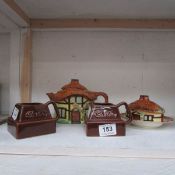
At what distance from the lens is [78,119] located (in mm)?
739

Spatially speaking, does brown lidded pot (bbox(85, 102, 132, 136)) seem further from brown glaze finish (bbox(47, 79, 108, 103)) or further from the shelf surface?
brown glaze finish (bbox(47, 79, 108, 103))

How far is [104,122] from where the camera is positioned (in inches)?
23.4

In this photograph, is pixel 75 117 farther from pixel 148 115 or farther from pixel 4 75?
pixel 4 75

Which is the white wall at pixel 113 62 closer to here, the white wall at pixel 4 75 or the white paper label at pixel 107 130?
the white wall at pixel 4 75

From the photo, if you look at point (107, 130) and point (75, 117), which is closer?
point (107, 130)

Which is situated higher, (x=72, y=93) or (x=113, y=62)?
(x=113, y=62)

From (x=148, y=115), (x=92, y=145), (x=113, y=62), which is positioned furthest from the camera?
(x=113, y=62)

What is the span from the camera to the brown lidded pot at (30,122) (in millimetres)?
567

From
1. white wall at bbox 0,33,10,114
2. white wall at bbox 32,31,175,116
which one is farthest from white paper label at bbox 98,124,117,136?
white wall at bbox 0,33,10,114

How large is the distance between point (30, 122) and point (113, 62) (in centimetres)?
46

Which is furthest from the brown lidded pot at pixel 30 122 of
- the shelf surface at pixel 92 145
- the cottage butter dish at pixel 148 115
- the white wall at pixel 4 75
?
the white wall at pixel 4 75

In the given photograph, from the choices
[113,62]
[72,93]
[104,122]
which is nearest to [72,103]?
[72,93]

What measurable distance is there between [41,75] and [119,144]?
50 centimetres

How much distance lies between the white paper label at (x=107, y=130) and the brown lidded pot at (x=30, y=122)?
122 millimetres
